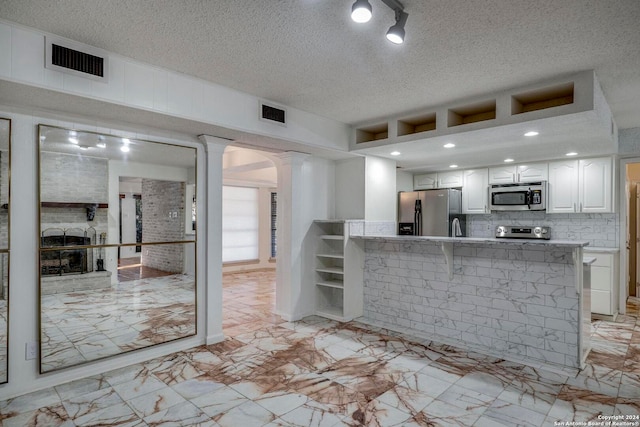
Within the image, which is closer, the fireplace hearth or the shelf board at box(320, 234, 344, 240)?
the fireplace hearth

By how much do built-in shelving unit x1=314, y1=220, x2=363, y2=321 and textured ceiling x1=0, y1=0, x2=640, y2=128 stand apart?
204 centimetres

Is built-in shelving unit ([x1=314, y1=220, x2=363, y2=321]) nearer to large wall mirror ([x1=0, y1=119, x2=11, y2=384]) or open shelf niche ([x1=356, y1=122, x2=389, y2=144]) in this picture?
open shelf niche ([x1=356, y1=122, x2=389, y2=144])

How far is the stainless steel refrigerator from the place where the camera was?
5.80 meters

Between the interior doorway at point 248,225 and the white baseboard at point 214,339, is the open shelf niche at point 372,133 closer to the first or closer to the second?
the interior doorway at point 248,225

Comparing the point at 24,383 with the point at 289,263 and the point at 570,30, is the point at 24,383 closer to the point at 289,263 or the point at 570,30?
the point at 289,263

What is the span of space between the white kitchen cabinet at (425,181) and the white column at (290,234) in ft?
9.06

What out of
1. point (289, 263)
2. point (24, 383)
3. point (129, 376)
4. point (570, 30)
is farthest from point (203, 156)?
point (570, 30)

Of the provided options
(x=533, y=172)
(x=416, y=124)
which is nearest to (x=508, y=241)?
(x=416, y=124)

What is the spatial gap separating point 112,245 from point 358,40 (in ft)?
8.70

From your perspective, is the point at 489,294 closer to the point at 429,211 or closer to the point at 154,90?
the point at 429,211

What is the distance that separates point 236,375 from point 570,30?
3.45m

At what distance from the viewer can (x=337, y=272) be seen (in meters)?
4.66

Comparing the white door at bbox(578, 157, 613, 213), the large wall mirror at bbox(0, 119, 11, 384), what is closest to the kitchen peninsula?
the white door at bbox(578, 157, 613, 213)

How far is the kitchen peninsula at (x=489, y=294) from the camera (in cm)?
316
